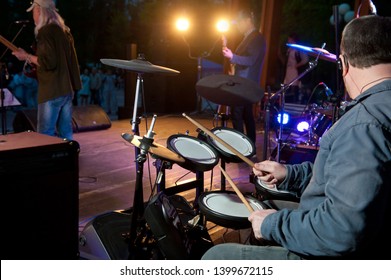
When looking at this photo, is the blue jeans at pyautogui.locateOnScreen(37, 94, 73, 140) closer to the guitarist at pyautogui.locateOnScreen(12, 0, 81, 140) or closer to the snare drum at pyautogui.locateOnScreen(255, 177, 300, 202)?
the guitarist at pyautogui.locateOnScreen(12, 0, 81, 140)

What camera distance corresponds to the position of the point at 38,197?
203 cm

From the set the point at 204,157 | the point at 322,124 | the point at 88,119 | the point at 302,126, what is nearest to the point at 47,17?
the point at 204,157

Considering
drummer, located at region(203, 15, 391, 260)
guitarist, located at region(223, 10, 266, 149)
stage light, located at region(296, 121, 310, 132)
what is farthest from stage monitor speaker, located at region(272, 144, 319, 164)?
drummer, located at region(203, 15, 391, 260)

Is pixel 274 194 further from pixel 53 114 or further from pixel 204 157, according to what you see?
pixel 53 114

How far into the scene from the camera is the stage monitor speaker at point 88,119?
6255 millimetres

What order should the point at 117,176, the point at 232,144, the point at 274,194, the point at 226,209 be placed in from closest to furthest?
the point at 226,209, the point at 274,194, the point at 232,144, the point at 117,176

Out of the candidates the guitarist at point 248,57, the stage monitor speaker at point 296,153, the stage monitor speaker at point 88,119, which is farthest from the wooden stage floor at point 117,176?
the stage monitor speaker at point 296,153

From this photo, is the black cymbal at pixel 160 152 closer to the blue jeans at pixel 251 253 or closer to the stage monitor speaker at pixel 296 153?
the blue jeans at pixel 251 253

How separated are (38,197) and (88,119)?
15.0 ft

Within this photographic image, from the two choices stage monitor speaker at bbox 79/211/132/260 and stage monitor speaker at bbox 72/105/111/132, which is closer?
stage monitor speaker at bbox 79/211/132/260

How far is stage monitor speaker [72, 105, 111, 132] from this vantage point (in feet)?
20.5

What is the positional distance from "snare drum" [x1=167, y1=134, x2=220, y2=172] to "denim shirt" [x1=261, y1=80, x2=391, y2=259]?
0.78 metres

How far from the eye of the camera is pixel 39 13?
378 cm

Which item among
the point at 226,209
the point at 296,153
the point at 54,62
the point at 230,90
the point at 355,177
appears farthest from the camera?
the point at 296,153
